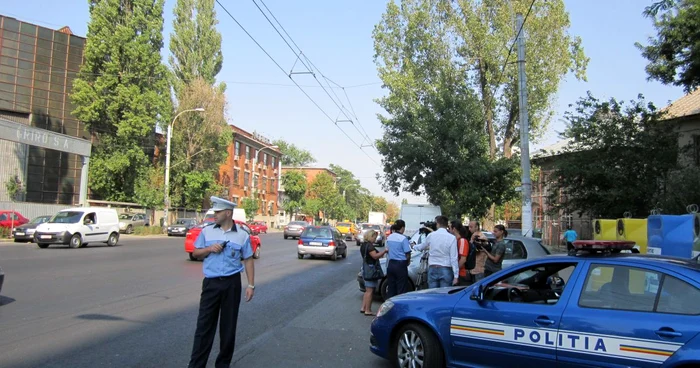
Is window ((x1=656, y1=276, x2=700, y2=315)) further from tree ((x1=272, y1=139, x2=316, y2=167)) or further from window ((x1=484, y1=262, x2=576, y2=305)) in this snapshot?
tree ((x1=272, y1=139, x2=316, y2=167))

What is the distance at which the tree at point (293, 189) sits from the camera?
72.6 meters

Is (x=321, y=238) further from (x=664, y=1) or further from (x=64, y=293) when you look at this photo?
(x=664, y=1)

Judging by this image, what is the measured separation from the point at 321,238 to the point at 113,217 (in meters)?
10.9

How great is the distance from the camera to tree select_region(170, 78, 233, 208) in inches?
1788

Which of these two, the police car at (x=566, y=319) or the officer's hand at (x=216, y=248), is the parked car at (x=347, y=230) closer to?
the police car at (x=566, y=319)

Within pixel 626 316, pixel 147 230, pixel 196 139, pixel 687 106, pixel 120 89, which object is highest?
pixel 120 89

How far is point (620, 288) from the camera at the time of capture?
4.36 metres

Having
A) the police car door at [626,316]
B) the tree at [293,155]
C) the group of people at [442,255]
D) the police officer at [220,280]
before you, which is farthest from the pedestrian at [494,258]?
the tree at [293,155]

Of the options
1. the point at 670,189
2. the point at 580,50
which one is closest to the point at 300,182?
the point at 580,50

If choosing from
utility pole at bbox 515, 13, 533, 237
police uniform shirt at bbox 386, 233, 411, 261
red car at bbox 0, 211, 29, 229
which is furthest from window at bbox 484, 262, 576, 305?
red car at bbox 0, 211, 29, 229

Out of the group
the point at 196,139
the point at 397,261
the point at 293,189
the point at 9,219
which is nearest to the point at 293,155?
the point at 293,189

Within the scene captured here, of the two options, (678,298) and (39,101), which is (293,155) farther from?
(678,298)

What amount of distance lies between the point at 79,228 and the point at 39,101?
Answer: 73.6 ft

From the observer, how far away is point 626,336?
160 inches
